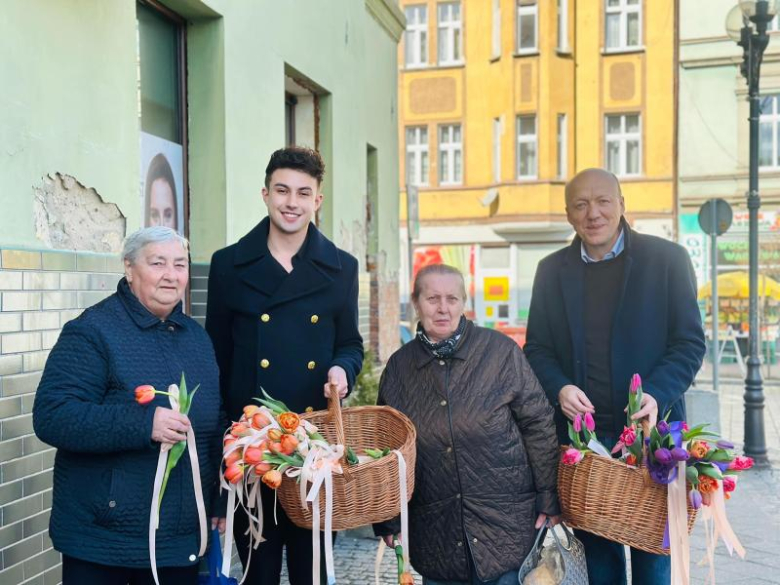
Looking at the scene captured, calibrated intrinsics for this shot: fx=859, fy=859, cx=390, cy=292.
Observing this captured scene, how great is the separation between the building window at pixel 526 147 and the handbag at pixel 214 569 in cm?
2277

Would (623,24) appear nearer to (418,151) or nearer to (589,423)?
(418,151)

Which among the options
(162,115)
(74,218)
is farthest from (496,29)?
(74,218)

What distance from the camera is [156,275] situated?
2816 mm

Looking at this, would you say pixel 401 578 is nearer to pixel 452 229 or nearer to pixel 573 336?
pixel 573 336

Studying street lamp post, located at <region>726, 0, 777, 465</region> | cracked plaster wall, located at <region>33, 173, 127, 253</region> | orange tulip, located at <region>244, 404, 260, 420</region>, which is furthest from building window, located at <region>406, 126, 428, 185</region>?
orange tulip, located at <region>244, 404, 260, 420</region>

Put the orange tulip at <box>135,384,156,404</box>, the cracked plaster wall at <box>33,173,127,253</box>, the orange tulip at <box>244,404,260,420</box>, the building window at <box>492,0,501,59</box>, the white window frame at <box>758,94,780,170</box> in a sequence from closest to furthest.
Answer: the orange tulip at <box>135,384,156,404</box> < the orange tulip at <box>244,404,260,420</box> < the cracked plaster wall at <box>33,173,127,253</box> < the white window frame at <box>758,94,780,170</box> < the building window at <box>492,0,501,59</box>

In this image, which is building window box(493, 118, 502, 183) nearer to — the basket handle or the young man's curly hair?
the young man's curly hair

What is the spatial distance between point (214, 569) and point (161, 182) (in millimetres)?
3170

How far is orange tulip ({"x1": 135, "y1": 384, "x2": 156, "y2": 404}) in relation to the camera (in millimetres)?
2582

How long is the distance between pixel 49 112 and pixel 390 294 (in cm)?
691

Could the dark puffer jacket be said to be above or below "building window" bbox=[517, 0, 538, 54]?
below

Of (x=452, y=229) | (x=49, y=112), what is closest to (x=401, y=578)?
(x=49, y=112)

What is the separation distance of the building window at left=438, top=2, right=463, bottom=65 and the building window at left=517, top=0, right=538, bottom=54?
2012mm

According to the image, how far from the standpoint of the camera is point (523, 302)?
2539 cm
